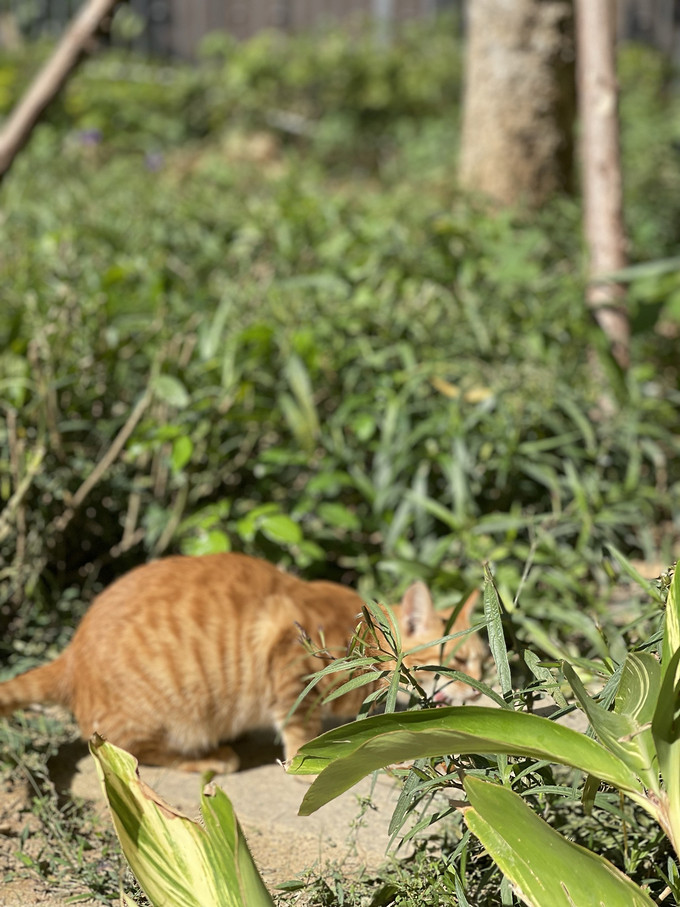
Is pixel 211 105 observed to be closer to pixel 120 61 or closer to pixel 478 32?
pixel 120 61

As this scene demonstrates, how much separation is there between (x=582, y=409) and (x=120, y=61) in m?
9.87

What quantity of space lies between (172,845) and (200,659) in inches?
41.8

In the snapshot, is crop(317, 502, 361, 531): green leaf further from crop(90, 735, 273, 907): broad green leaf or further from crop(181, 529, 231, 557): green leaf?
crop(90, 735, 273, 907): broad green leaf

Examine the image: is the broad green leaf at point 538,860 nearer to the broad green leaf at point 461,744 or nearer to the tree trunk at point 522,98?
the broad green leaf at point 461,744

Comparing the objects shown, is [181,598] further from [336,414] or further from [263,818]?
[336,414]

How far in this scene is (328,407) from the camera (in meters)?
3.99

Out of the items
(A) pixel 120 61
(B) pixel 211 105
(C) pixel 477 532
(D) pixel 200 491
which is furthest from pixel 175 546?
(A) pixel 120 61

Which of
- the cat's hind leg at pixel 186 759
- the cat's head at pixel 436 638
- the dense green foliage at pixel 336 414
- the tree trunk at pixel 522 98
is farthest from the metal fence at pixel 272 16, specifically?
the cat's hind leg at pixel 186 759

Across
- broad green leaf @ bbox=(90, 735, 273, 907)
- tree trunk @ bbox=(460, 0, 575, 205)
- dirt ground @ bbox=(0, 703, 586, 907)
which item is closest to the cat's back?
dirt ground @ bbox=(0, 703, 586, 907)

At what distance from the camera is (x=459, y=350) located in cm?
420

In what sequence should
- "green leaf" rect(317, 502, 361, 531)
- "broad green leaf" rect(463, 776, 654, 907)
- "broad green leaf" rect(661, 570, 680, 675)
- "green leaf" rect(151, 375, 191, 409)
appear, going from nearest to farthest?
"broad green leaf" rect(463, 776, 654, 907) < "broad green leaf" rect(661, 570, 680, 675) < "green leaf" rect(151, 375, 191, 409) < "green leaf" rect(317, 502, 361, 531)

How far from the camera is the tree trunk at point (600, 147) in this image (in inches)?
175

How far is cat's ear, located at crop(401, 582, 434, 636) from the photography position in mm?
2705

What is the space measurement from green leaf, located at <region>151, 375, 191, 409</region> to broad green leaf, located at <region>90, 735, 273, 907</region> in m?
1.62
